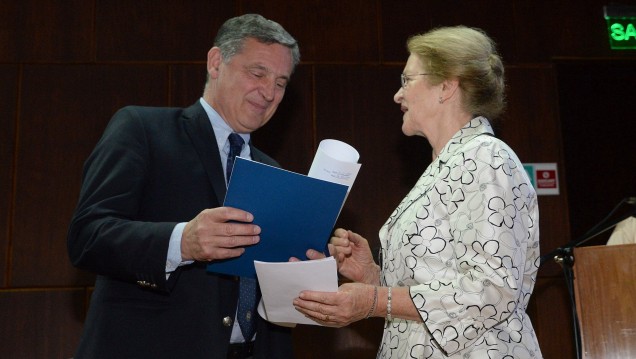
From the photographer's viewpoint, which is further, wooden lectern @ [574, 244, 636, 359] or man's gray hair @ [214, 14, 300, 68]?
wooden lectern @ [574, 244, 636, 359]

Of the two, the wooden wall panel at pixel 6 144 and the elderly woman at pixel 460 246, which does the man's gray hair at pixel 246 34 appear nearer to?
the elderly woman at pixel 460 246

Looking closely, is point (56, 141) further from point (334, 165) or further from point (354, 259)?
point (334, 165)

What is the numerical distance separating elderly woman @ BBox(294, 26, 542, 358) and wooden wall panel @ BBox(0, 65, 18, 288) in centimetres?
304

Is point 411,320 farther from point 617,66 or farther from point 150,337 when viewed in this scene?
point 617,66

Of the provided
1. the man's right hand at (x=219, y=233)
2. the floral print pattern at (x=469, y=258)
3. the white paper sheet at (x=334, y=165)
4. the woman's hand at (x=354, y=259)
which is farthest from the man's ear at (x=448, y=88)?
the man's right hand at (x=219, y=233)

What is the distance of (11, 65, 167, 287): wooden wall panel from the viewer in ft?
14.2

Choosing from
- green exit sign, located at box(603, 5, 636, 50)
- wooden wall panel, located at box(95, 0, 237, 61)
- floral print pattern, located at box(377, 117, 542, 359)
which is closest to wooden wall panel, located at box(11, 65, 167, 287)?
wooden wall panel, located at box(95, 0, 237, 61)

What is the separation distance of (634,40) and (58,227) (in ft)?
13.7

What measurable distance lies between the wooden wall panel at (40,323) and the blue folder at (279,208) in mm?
2688

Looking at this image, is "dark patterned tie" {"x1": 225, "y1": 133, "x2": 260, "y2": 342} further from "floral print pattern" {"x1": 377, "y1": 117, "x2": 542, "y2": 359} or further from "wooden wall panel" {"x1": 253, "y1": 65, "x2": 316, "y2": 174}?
"wooden wall panel" {"x1": 253, "y1": 65, "x2": 316, "y2": 174}

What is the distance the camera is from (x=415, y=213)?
201 cm

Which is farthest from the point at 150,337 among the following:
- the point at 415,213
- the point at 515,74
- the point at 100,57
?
the point at 515,74

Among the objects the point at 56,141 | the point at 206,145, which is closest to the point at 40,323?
the point at 56,141

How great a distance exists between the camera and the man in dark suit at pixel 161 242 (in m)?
1.85
